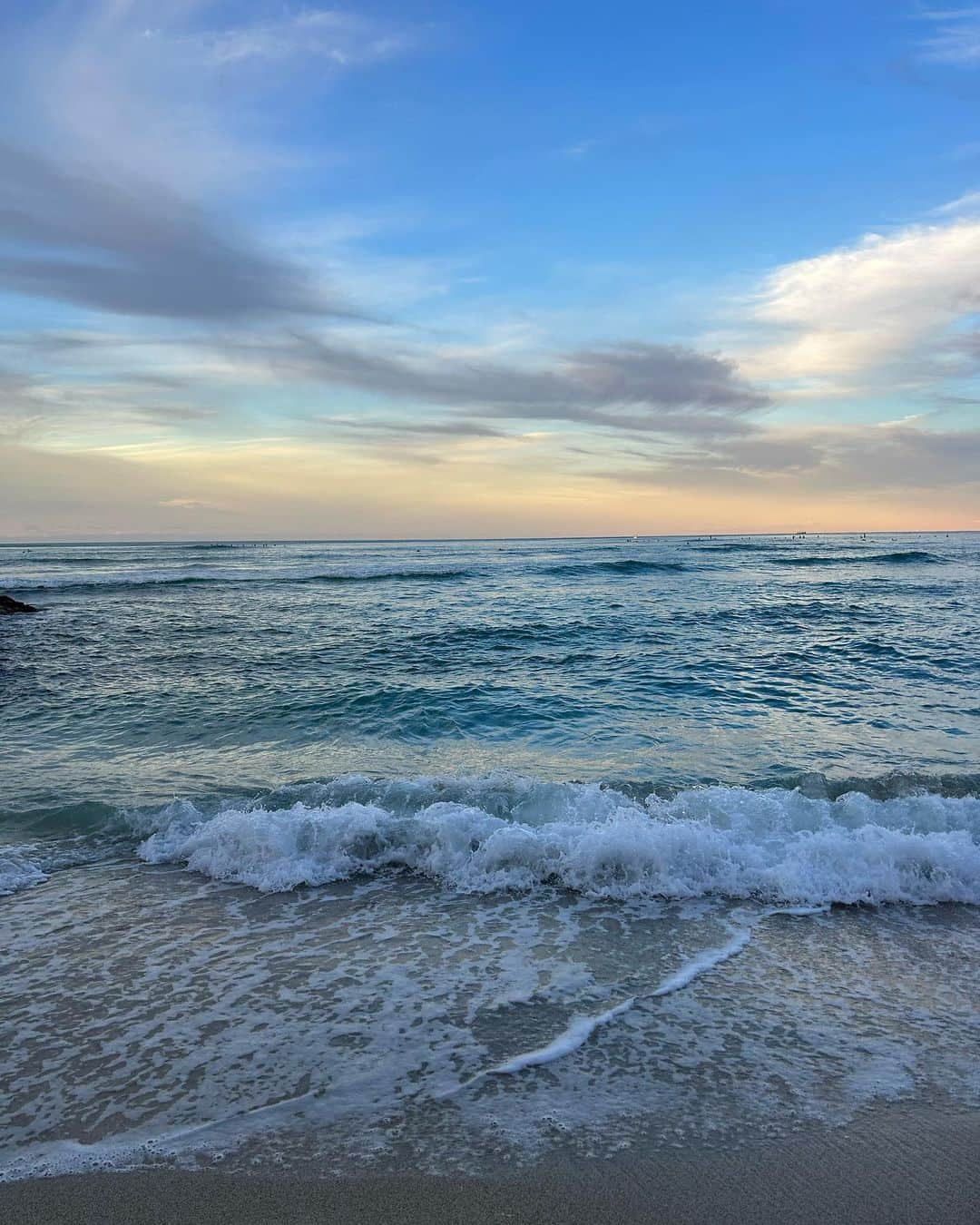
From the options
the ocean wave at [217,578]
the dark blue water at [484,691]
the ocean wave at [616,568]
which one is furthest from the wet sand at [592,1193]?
the ocean wave at [616,568]

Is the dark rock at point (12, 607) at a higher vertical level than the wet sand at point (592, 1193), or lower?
higher

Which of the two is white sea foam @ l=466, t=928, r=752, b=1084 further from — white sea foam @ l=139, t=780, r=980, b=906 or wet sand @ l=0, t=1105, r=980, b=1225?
white sea foam @ l=139, t=780, r=980, b=906

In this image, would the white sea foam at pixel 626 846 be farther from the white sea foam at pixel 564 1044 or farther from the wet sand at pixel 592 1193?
the wet sand at pixel 592 1193

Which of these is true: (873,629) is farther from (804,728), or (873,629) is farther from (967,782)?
(967,782)

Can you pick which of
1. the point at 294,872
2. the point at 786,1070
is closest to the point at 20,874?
the point at 294,872

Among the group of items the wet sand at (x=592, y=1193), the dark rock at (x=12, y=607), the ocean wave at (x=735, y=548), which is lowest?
the wet sand at (x=592, y=1193)

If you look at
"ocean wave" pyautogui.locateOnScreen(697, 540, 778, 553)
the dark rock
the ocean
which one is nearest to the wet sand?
the ocean

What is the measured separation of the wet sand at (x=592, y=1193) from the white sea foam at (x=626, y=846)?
9.21 feet

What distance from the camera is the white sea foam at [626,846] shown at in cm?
601

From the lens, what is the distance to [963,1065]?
372 cm

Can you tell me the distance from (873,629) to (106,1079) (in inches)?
793

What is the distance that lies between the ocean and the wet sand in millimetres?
127

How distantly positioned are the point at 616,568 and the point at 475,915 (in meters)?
43.3

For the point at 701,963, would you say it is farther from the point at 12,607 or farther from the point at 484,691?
the point at 12,607
